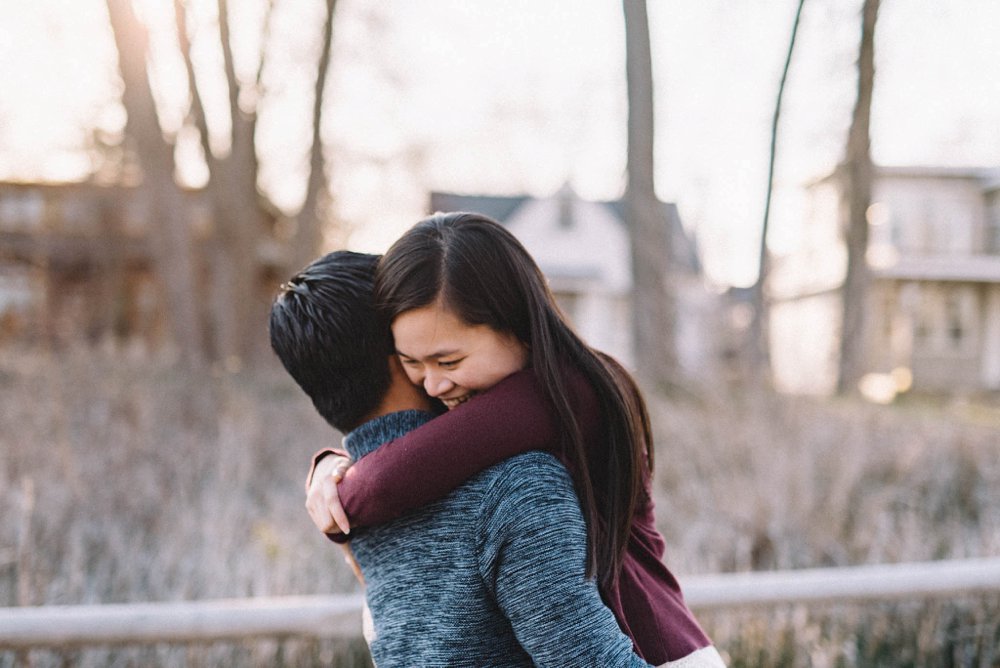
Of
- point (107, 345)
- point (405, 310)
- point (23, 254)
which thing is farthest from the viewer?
point (23, 254)

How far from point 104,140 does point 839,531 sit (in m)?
16.3

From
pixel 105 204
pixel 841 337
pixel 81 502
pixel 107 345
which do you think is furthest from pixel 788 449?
pixel 105 204

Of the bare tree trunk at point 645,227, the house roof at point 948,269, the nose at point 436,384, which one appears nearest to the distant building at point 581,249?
the house roof at point 948,269

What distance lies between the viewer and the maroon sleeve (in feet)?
3.94

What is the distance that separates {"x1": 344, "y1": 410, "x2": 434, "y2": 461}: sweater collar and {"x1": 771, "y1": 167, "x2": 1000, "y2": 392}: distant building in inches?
931

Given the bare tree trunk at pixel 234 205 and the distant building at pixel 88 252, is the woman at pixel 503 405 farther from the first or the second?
the distant building at pixel 88 252

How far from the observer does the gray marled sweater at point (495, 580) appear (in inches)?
44.1

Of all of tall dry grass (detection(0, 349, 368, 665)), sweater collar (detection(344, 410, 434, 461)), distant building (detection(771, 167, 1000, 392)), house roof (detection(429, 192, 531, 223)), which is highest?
sweater collar (detection(344, 410, 434, 461))

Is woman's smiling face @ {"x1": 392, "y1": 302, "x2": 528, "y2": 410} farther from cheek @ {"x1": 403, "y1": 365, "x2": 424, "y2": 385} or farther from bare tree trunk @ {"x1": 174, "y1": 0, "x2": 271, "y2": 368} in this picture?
bare tree trunk @ {"x1": 174, "y1": 0, "x2": 271, "y2": 368}

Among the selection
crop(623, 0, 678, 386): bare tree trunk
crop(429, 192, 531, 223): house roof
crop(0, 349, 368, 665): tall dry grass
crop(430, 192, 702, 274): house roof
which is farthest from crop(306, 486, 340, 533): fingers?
crop(429, 192, 531, 223): house roof

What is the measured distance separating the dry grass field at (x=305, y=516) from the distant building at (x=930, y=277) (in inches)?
706

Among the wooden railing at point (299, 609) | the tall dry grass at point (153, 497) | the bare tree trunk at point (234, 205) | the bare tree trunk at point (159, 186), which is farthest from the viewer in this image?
the bare tree trunk at point (234, 205)

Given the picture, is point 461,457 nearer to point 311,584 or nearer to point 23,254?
point 311,584

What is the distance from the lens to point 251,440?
6301mm
